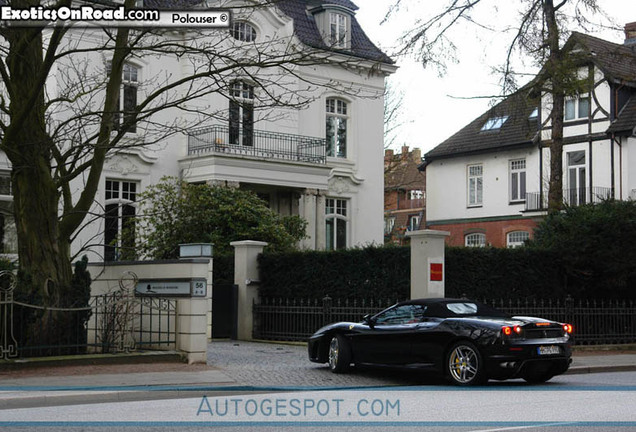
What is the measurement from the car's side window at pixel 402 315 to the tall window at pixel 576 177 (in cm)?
2765

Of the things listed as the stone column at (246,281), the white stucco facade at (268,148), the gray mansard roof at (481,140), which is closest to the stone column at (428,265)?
the stone column at (246,281)

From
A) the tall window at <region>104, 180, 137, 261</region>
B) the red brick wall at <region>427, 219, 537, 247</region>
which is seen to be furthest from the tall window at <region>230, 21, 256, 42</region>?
the red brick wall at <region>427, 219, 537, 247</region>

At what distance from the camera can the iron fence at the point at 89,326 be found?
15.3 m

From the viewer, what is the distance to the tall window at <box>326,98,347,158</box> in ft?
120

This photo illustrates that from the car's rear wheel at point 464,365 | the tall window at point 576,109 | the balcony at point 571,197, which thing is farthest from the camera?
the tall window at point 576,109

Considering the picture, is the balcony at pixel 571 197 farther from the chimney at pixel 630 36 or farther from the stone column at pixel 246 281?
the stone column at pixel 246 281

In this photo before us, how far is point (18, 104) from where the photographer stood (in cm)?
1605

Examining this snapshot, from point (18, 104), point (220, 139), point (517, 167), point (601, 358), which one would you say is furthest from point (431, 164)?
point (18, 104)

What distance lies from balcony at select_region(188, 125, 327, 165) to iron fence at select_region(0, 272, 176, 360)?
13.9 meters

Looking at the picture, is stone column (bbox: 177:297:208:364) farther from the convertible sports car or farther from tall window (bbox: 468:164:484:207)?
tall window (bbox: 468:164:484:207)

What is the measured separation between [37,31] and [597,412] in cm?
1030

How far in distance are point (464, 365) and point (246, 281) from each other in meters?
10.4

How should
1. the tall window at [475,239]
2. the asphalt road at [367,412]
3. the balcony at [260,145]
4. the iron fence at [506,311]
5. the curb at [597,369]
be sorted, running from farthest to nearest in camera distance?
the tall window at [475,239], the balcony at [260,145], the iron fence at [506,311], the curb at [597,369], the asphalt road at [367,412]

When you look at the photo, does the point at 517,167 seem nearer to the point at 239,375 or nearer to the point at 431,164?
the point at 431,164
